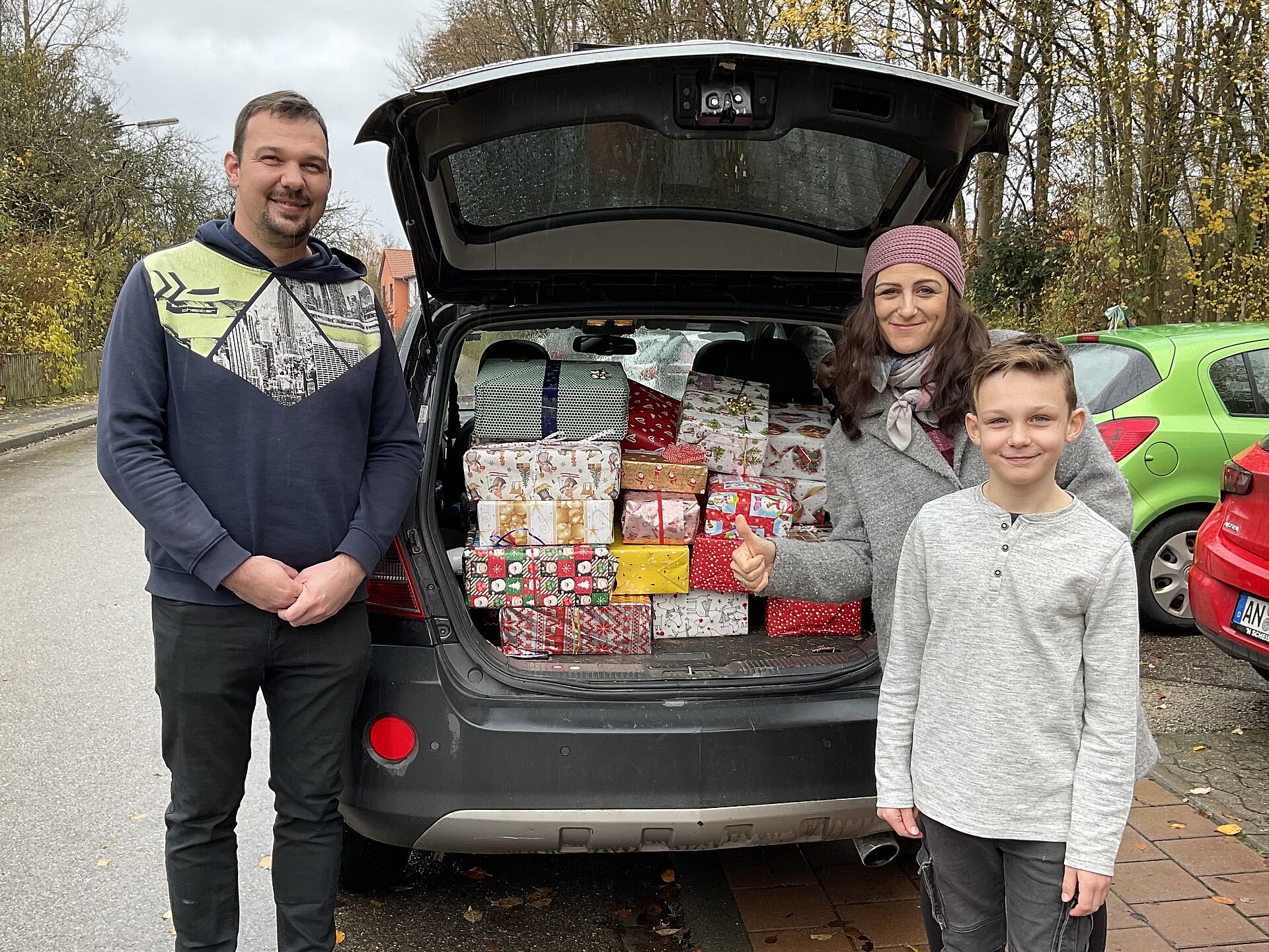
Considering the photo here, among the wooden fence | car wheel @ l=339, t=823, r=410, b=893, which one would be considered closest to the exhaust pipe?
car wheel @ l=339, t=823, r=410, b=893

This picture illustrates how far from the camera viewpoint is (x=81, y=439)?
15.4m

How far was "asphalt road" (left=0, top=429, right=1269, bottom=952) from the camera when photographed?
9.77 feet

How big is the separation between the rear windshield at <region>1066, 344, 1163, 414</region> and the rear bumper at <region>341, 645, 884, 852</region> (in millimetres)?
3348

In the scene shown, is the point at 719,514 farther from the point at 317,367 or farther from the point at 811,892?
the point at 317,367

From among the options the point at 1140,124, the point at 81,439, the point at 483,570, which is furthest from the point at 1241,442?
the point at 81,439

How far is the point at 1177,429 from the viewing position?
A: 5297mm

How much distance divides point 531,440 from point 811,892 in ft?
5.23

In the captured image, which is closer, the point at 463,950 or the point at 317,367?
the point at 317,367

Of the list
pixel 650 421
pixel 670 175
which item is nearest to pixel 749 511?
pixel 650 421

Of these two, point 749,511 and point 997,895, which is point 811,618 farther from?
point 997,895

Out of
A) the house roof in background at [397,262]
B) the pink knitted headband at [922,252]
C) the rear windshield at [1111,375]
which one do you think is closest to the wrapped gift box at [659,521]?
the pink knitted headband at [922,252]

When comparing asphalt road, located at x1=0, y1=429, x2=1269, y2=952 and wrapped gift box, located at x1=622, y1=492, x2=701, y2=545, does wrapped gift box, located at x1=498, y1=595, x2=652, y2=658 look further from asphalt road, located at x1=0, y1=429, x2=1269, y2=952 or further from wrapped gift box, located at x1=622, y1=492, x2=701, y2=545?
asphalt road, located at x1=0, y1=429, x2=1269, y2=952

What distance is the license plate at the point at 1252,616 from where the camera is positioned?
3.80m

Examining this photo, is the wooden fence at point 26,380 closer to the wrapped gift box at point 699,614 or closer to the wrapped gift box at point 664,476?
the wrapped gift box at point 664,476
